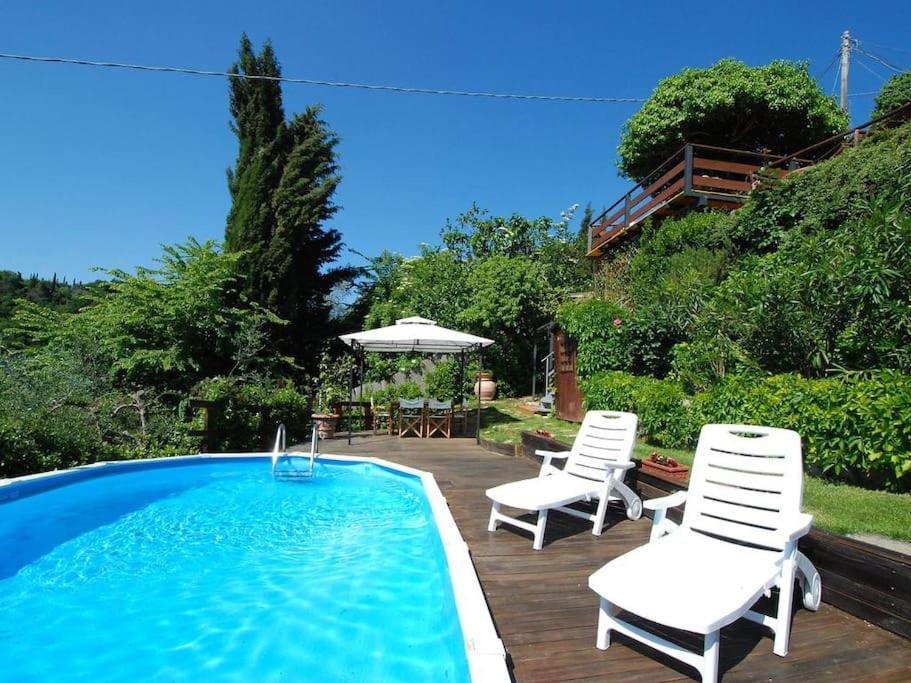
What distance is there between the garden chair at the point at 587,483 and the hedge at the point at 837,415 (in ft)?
5.36

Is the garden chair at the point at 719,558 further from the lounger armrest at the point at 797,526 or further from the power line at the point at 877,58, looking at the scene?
the power line at the point at 877,58

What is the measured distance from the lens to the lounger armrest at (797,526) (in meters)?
2.75

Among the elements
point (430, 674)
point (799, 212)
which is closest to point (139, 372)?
point (430, 674)

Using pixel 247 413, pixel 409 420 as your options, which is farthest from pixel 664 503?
pixel 409 420

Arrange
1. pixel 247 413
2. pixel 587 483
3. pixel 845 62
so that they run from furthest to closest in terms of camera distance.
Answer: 1. pixel 845 62
2. pixel 247 413
3. pixel 587 483

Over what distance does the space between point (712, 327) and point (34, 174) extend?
15.1 metres

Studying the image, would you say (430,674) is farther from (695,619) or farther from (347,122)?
(347,122)

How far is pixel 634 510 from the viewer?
4.97 m

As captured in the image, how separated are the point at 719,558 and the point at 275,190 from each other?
1483cm

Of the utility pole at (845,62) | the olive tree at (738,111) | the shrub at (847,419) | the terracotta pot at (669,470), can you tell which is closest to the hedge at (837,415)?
the shrub at (847,419)

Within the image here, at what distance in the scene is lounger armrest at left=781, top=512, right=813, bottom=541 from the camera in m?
2.75

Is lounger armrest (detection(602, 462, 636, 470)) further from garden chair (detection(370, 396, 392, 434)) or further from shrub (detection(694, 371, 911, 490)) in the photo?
garden chair (detection(370, 396, 392, 434))

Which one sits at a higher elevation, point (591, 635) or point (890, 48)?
point (890, 48)

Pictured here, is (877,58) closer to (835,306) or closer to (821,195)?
(821,195)
